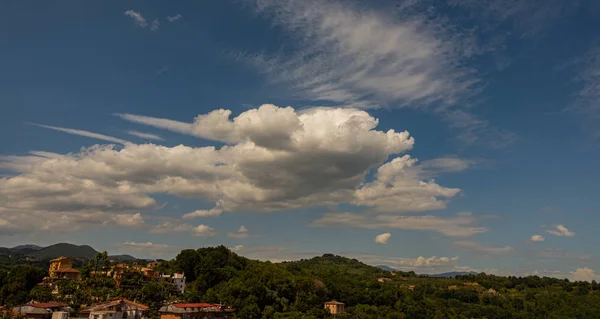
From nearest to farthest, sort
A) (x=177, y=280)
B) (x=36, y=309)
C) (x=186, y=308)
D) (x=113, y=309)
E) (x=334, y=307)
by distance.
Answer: (x=36, y=309)
(x=113, y=309)
(x=186, y=308)
(x=177, y=280)
(x=334, y=307)

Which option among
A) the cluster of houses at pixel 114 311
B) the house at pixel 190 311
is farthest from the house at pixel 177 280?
the cluster of houses at pixel 114 311

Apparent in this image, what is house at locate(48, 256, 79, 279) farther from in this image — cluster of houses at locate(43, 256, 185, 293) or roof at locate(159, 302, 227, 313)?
roof at locate(159, 302, 227, 313)

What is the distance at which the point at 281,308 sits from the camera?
99.8 m

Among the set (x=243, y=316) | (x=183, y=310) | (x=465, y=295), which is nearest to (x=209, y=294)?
(x=243, y=316)

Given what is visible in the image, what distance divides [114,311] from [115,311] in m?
0.18

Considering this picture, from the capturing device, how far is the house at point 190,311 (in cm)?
7944

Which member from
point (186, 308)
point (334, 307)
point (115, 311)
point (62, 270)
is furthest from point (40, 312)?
point (334, 307)

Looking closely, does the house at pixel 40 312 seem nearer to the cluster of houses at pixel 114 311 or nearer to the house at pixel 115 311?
the cluster of houses at pixel 114 311

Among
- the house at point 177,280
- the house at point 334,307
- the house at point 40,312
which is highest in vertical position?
the house at point 177,280

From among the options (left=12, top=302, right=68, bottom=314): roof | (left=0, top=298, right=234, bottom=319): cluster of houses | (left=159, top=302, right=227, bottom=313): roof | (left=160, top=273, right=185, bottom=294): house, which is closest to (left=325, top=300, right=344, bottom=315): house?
(left=160, top=273, right=185, bottom=294): house

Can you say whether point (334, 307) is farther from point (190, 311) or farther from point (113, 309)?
point (113, 309)

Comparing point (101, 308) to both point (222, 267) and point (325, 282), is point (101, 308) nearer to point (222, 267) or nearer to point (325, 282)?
point (222, 267)

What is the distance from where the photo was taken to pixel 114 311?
242ft

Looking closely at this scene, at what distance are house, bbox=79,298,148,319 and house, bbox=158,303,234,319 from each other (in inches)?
168
